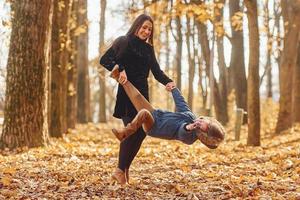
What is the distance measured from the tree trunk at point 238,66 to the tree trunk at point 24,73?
1342cm

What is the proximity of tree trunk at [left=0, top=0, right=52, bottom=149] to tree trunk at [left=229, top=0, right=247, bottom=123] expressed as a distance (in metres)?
13.4

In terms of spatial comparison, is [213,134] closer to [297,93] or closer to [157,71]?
[157,71]

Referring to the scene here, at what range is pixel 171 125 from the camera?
20.2ft

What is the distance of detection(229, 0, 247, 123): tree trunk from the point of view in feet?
75.1

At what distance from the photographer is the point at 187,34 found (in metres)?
26.1

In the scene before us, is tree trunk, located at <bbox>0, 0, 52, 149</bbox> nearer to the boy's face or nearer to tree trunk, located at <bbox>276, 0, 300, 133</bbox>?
the boy's face

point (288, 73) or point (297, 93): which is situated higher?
point (288, 73)

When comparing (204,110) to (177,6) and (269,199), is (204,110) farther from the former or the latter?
(269,199)

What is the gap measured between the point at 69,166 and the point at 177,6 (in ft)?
24.0

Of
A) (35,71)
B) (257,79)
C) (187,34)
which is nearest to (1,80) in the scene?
(35,71)

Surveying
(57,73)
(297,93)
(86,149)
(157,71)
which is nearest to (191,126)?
(157,71)

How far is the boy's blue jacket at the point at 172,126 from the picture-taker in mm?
6055

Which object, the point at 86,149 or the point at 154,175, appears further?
the point at 86,149

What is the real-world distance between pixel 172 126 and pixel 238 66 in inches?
681
